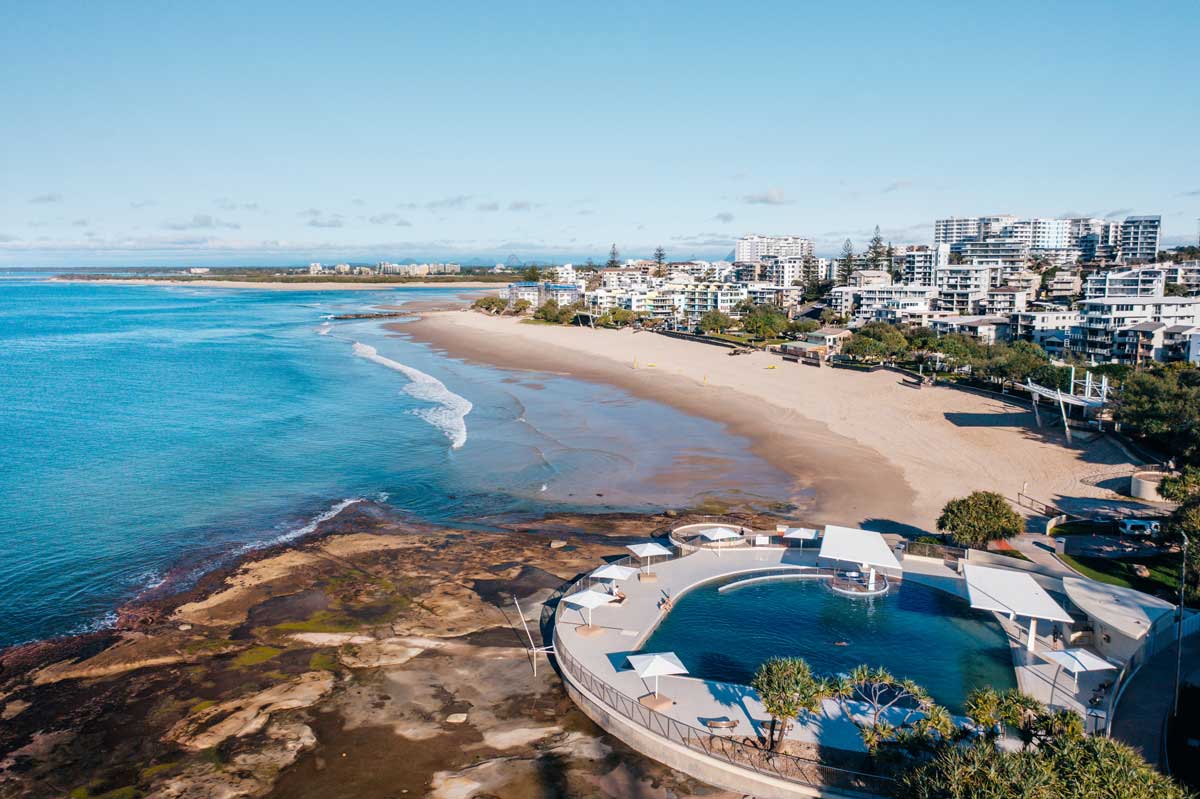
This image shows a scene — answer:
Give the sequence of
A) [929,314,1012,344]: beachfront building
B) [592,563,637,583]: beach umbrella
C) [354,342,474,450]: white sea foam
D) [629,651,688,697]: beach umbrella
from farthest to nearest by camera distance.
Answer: [929,314,1012,344]: beachfront building
[354,342,474,450]: white sea foam
[592,563,637,583]: beach umbrella
[629,651,688,697]: beach umbrella

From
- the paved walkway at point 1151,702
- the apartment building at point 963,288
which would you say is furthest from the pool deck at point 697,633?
the apartment building at point 963,288

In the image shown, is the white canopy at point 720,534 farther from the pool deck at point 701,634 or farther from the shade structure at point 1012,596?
the shade structure at point 1012,596

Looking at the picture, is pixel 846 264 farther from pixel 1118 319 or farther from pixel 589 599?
pixel 589 599

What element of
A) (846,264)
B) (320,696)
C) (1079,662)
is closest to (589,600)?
(320,696)

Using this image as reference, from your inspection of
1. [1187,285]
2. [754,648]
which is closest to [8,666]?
[754,648]

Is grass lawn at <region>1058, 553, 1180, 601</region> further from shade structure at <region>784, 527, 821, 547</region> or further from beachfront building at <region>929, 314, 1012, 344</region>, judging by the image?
beachfront building at <region>929, 314, 1012, 344</region>

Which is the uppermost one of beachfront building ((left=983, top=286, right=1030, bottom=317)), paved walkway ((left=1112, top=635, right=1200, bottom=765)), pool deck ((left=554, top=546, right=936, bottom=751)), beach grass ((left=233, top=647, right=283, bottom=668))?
beachfront building ((left=983, top=286, right=1030, bottom=317))

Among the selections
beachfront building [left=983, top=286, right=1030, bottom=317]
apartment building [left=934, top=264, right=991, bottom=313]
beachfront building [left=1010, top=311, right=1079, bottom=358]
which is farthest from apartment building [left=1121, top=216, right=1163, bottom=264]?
beachfront building [left=1010, top=311, right=1079, bottom=358]
